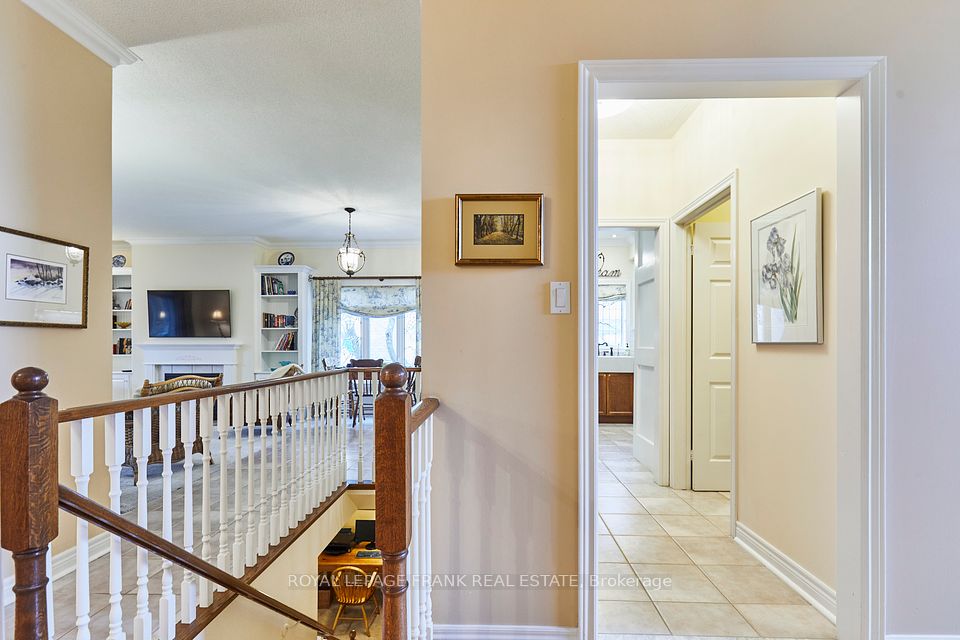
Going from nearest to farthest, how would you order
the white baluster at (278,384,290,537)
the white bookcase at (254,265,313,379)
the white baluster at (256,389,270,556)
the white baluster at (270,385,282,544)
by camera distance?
the white baluster at (256,389,270,556)
the white baluster at (270,385,282,544)
the white baluster at (278,384,290,537)
the white bookcase at (254,265,313,379)

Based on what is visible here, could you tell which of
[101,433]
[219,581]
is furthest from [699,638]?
[101,433]

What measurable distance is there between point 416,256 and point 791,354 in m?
6.20

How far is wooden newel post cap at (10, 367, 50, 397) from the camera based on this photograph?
1070 mm

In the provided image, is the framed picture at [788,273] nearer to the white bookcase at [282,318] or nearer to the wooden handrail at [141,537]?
the wooden handrail at [141,537]

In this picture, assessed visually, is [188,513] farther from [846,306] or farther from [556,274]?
[846,306]

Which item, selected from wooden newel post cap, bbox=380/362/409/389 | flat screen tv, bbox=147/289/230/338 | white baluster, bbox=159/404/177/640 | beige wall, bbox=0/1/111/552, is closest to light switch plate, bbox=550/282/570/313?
wooden newel post cap, bbox=380/362/409/389

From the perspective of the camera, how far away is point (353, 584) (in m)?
4.31

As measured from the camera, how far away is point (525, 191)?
1.74 m

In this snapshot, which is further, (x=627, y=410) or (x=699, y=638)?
(x=627, y=410)

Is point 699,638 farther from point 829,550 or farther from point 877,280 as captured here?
point 877,280

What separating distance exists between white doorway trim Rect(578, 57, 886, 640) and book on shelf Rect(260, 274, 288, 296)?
265 inches

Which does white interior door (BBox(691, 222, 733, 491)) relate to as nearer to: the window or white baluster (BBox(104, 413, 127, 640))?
white baluster (BBox(104, 413, 127, 640))

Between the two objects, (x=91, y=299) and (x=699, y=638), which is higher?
(x=91, y=299)

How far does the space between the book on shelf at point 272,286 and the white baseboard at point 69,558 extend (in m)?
5.20
